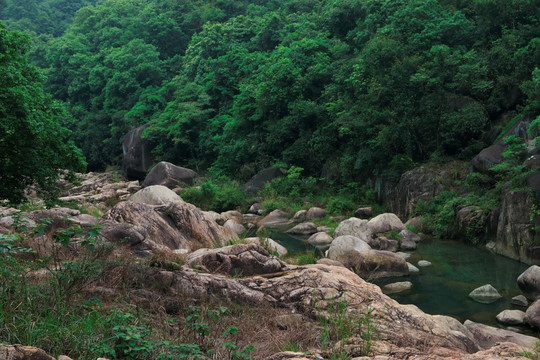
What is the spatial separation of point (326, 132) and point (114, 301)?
22.4m

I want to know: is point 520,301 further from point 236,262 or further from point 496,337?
point 236,262

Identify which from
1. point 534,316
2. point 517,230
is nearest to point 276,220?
point 517,230

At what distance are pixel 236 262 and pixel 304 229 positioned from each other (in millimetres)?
13312

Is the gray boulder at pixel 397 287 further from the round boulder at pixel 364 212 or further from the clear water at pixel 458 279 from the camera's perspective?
the round boulder at pixel 364 212

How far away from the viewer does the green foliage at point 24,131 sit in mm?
8961

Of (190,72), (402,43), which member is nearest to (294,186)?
(402,43)

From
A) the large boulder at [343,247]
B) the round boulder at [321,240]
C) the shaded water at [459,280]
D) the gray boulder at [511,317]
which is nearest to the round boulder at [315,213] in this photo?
the round boulder at [321,240]

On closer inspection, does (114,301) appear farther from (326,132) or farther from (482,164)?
(326,132)

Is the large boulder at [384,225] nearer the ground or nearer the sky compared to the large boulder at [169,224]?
nearer the ground

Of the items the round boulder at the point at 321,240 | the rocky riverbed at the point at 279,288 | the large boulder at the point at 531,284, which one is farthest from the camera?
the round boulder at the point at 321,240

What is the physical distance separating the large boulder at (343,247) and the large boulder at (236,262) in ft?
18.8

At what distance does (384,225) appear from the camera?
691 inches

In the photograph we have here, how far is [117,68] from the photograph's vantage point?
41.6m

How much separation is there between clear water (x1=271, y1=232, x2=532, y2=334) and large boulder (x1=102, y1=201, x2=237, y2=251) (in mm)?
2428
